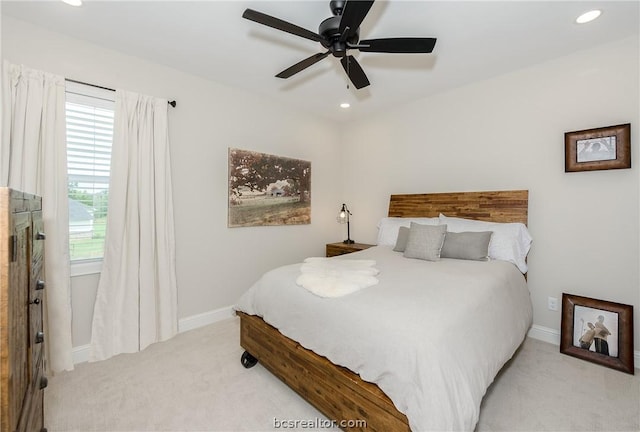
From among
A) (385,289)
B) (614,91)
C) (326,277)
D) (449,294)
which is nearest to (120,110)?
(326,277)

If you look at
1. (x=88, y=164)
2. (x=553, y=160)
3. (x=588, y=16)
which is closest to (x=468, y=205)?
(x=553, y=160)

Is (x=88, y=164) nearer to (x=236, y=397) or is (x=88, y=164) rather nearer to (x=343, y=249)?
(x=236, y=397)

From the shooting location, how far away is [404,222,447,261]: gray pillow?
2.66 m

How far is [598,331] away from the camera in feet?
7.79

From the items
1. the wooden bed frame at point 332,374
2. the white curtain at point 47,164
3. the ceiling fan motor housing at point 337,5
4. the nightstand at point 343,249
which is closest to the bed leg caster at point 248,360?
the wooden bed frame at point 332,374

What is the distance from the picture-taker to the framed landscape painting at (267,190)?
3.34 m

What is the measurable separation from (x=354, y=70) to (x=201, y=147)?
1.85 meters

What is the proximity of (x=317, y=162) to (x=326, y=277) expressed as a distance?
2590 millimetres

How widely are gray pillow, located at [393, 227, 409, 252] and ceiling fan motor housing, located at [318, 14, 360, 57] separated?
75.5 inches

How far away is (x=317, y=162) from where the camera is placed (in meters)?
4.28

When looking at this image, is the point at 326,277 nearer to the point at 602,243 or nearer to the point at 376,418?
the point at 376,418

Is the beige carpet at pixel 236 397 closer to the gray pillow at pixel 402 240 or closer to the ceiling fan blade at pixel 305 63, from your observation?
the gray pillow at pixel 402 240

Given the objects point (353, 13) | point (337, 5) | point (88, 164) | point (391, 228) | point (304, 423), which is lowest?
point (304, 423)

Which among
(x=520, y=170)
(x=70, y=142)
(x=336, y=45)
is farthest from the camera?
(x=520, y=170)
